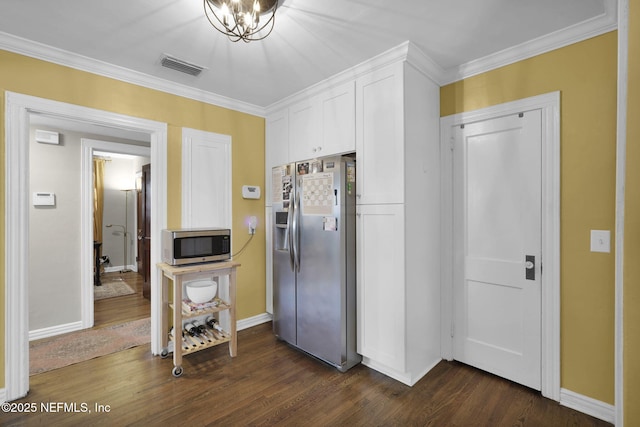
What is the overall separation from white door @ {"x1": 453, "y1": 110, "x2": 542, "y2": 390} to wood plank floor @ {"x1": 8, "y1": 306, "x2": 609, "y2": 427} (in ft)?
0.78

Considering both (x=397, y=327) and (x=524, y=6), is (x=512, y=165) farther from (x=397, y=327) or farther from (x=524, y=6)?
(x=397, y=327)

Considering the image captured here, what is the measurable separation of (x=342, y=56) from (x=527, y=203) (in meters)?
1.81

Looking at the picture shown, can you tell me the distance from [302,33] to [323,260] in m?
1.75

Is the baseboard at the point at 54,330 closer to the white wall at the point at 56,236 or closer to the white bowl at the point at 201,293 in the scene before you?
the white wall at the point at 56,236

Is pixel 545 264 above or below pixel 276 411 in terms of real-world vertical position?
above

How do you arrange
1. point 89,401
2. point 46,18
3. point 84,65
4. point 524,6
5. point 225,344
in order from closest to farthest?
point 524,6, point 46,18, point 89,401, point 84,65, point 225,344

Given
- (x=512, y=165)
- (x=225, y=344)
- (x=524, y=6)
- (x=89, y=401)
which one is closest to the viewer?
(x=524, y=6)

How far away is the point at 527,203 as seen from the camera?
2201mm

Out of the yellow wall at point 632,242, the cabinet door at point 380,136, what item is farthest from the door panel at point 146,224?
the yellow wall at point 632,242

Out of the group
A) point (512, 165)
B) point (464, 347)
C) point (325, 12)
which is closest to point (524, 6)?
point (512, 165)

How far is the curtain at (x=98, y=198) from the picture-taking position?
6.03m

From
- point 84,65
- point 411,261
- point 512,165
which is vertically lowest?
point 411,261

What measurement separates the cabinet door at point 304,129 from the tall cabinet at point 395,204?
0.23m

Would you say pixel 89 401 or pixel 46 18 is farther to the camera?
pixel 89 401
